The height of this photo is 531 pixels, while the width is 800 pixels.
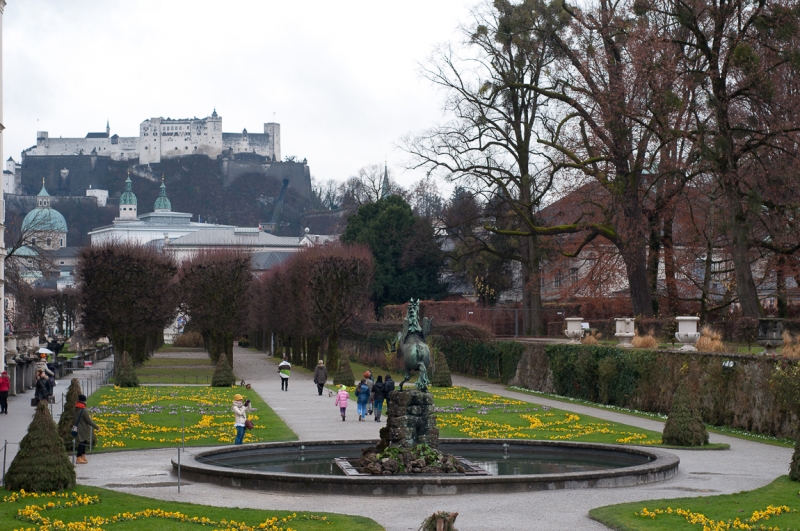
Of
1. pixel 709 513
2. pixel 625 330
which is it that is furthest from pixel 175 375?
pixel 709 513

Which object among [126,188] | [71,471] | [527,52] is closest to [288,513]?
[71,471]

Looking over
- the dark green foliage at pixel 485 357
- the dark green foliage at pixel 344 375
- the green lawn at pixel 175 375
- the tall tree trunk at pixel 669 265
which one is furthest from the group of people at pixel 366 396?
the green lawn at pixel 175 375

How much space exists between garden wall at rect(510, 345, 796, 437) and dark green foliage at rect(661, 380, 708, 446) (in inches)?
118

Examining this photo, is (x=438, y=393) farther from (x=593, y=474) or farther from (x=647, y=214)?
(x=593, y=474)

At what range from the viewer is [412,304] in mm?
18016

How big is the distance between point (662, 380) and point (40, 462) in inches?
731

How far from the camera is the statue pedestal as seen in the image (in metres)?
17.3

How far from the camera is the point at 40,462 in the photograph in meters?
14.9

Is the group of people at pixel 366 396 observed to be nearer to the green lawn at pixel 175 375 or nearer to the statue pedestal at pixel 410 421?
the statue pedestal at pixel 410 421

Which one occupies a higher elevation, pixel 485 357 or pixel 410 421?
pixel 485 357

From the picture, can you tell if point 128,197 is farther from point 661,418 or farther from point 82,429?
point 82,429

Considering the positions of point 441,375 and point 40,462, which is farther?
point 441,375

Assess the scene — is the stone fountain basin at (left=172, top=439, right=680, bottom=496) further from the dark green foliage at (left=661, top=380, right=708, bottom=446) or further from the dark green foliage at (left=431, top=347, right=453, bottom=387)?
the dark green foliage at (left=431, top=347, right=453, bottom=387)

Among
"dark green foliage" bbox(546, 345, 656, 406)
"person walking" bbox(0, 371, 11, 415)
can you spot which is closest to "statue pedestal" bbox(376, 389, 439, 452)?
"dark green foliage" bbox(546, 345, 656, 406)
